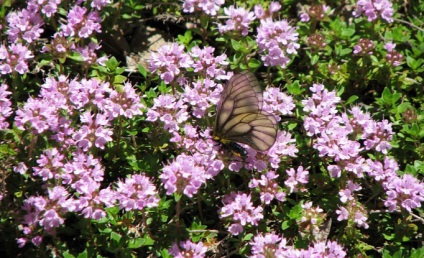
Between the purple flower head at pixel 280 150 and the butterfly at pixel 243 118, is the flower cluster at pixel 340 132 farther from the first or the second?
the butterfly at pixel 243 118

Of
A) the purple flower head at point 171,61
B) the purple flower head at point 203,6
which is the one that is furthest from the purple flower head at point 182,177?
the purple flower head at point 203,6

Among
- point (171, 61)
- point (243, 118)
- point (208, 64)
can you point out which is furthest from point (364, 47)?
point (171, 61)

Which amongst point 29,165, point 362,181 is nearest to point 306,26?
point 362,181

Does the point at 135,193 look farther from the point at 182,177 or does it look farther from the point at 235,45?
→ the point at 235,45

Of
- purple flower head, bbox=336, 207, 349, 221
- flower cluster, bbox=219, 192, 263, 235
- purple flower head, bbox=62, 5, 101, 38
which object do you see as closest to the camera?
flower cluster, bbox=219, 192, 263, 235

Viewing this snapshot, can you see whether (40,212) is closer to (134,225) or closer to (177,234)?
(134,225)

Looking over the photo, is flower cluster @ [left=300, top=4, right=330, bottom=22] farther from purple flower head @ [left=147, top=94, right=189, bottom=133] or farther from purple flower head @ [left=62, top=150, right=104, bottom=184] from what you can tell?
purple flower head @ [left=62, top=150, right=104, bottom=184]

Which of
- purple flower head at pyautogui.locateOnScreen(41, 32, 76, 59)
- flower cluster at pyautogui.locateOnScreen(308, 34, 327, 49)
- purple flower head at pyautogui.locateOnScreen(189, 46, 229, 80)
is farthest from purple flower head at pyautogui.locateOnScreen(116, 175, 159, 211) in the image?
flower cluster at pyautogui.locateOnScreen(308, 34, 327, 49)

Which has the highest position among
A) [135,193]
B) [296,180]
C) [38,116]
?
[38,116]
